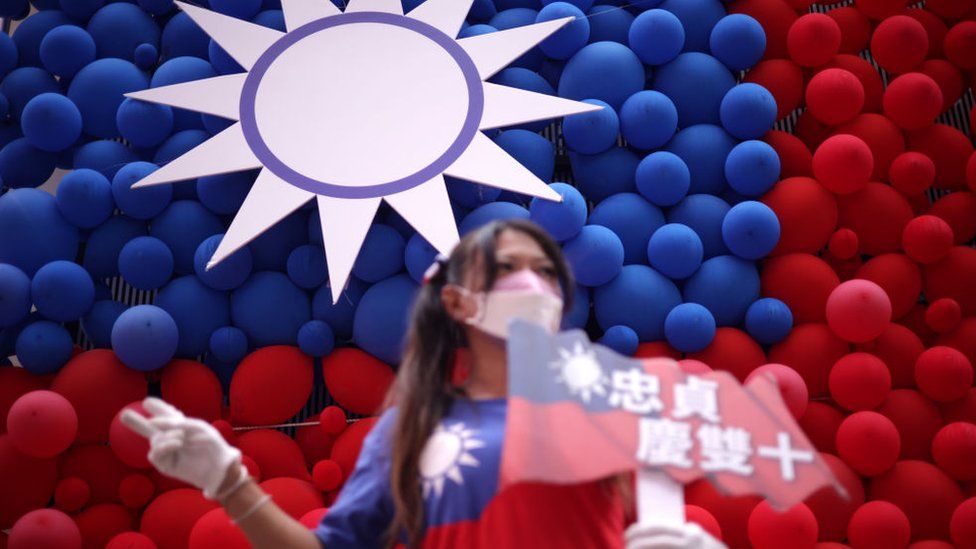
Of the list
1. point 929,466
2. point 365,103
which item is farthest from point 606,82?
point 929,466

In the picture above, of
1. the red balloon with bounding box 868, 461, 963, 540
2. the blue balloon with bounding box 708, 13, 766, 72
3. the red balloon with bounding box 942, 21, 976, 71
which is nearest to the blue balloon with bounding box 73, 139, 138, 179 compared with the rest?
the blue balloon with bounding box 708, 13, 766, 72

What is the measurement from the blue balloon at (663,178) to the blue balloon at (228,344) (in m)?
1.04

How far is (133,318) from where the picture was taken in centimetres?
254

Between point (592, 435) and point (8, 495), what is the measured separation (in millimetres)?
1741

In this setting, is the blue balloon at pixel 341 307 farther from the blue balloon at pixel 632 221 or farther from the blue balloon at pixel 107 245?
the blue balloon at pixel 632 221

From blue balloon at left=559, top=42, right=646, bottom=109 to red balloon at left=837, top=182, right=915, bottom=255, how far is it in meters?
0.60

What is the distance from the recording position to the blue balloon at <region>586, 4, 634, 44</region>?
2971 mm

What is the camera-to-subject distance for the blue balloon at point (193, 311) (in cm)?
A: 265

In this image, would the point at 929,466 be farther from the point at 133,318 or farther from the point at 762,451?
the point at 133,318

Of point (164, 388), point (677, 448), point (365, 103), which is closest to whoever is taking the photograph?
point (677, 448)

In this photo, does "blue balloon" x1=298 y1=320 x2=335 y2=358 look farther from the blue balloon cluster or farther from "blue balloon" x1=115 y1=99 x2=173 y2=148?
"blue balloon" x1=115 y1=99 x2=173 y2=148

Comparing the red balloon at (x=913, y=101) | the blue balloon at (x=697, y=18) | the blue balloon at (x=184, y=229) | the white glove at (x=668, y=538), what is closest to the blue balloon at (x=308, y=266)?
the blue balloon at (x=184, y=229)

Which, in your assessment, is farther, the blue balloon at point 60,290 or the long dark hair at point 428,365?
the blue balloon at point 60,290

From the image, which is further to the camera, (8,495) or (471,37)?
(471,37)
